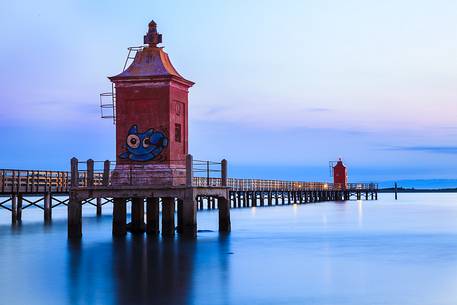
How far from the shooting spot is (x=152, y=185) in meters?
27.0

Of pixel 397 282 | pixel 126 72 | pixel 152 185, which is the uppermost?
pixel 126 72

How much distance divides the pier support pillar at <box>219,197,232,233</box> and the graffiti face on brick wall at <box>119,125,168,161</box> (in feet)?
12.6

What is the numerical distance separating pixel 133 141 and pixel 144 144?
0.44m

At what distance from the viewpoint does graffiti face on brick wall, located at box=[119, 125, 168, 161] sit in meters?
28.3

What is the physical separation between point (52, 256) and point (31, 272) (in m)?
3.92

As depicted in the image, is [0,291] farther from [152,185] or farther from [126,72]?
[126,72]

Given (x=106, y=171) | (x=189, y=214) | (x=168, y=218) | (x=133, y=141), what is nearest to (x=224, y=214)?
(x=168, y=218)

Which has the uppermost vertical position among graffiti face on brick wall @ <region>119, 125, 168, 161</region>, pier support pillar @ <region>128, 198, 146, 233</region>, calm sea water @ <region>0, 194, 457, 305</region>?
graffiti face on brick wall @ <region>119, 125, 168, 161</region>

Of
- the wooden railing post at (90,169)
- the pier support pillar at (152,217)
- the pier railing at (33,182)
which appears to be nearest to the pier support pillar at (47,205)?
the pier railing at (33,182)

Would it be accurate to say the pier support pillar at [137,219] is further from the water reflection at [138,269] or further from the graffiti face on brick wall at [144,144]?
the graffiti face on brick wall at [144,144]

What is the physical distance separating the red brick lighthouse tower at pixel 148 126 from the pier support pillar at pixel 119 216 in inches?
53.7

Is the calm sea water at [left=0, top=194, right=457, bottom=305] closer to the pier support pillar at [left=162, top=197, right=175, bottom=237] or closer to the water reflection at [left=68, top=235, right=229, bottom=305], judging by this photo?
the water reflection at [left=68, top=235, right=229, bottom=305]

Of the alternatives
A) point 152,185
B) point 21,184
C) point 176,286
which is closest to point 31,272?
point 176,286

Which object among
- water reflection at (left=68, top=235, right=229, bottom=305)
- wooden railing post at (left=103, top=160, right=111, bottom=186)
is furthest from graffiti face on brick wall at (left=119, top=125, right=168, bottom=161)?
water reflection at (left=68, top=235, right=229, bottom=305)
